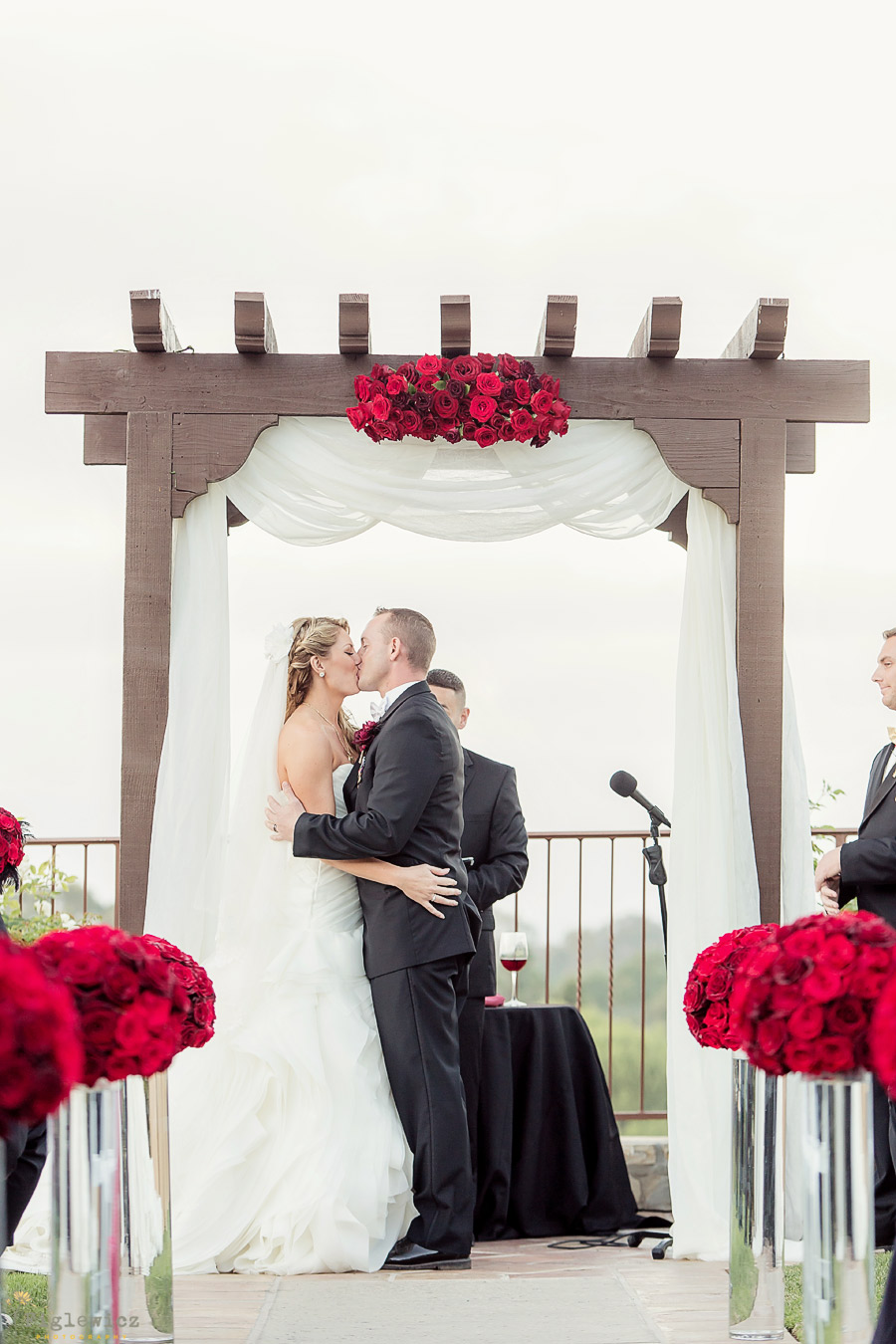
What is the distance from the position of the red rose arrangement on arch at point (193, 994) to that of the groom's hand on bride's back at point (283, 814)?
136cm

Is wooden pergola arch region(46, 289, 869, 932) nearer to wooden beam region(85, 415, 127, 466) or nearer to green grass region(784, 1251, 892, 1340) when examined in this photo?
wooden beam region(85, 415, 127, 466)

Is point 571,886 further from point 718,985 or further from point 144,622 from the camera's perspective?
point 718,985

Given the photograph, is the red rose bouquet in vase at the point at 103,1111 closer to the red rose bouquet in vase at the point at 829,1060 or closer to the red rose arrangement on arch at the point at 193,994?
the red rose arrangement on arch at the point at 193,994

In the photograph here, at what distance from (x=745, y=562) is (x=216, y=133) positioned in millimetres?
7427

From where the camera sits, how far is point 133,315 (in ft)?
14.8

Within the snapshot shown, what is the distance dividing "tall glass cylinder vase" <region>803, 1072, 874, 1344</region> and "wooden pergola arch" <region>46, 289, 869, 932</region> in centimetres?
224

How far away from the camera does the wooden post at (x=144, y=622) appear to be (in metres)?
4.55

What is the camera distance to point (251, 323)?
179 inches

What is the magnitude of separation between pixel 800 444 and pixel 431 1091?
8.47 ft

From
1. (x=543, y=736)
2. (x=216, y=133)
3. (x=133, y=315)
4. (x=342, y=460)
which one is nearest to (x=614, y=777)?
(x=342, y=460)

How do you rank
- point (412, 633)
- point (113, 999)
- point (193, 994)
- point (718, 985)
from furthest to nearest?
1. point (412, 633)
2. point (718, 985)
3. point (193, 994)
4. point (113, 999)

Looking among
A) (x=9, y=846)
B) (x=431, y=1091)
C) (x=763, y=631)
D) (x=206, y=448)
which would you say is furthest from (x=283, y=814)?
(x=763, y=631)

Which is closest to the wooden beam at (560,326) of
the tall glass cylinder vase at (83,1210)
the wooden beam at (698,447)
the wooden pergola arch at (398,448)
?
the wooden pergola arch at (398,448)

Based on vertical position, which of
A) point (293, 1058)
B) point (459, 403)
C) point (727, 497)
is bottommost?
point (293, 1058)
